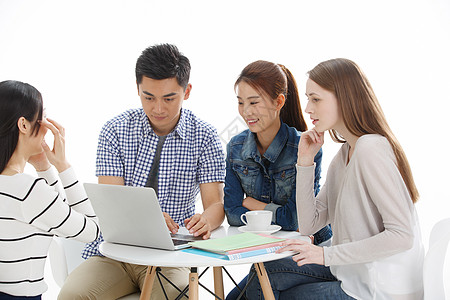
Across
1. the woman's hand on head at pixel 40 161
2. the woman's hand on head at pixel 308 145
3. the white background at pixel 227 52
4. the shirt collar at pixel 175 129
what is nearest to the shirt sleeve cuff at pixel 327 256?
the woman's hand on head at pixel 308 145

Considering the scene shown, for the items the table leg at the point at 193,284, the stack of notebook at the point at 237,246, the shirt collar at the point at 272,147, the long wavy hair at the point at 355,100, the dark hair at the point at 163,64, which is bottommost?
the table leg at the point at 193,284

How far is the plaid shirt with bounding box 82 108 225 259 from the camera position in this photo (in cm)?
213

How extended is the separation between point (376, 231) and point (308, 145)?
396mm

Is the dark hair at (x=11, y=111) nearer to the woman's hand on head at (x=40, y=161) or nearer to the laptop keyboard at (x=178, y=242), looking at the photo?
the woman's hand on head at (x=40, y=161)

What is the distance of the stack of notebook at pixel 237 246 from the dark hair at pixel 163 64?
77 centimetres

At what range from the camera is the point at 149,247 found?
1556 millimetres

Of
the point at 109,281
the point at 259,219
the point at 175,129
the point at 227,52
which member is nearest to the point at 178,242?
the point at 259,219

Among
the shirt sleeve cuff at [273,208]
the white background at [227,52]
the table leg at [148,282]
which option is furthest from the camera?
the white background at [227,52]

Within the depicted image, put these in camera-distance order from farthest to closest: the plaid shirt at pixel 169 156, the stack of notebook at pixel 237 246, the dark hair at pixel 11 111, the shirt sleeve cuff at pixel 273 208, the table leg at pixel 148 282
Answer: the plaid shirt at pixel 169 156 → the shirt sleeve cuff at pixel 273 208 → the table leg at pixel 148 282 → the dark hair at pixel 11 111 → the stack of notebook at pixel 237 246

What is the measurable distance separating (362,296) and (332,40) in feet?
7.18

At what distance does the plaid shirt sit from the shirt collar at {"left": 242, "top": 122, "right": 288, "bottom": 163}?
175mm

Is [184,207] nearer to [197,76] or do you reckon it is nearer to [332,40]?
[197,76]


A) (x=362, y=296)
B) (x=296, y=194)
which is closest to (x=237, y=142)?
(x=296, y=194)

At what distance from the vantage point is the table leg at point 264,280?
155 cm
